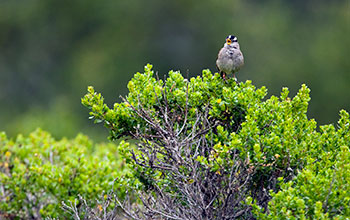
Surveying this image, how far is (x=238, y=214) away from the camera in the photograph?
6383 mm

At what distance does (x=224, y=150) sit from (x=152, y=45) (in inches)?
1136

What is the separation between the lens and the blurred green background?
32688 mm

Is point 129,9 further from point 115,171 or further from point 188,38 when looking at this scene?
point 115,171

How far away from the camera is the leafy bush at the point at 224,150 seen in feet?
19.9

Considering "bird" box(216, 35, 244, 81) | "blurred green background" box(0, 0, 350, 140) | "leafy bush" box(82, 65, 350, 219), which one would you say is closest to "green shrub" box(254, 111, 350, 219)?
"leafy bush" box(82, 65, 350, 219)

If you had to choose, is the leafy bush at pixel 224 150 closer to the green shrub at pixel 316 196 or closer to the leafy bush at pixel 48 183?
the green shrub at pixel 316 196

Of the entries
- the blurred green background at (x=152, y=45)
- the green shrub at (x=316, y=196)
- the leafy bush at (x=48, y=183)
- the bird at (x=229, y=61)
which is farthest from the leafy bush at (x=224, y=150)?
the blurred green background at (x=152, y=45)

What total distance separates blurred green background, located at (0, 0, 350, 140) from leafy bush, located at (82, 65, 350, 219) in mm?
23466

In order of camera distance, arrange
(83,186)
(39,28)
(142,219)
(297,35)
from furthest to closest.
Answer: (39,28)
(297,35)
(83,186)
(142,219)

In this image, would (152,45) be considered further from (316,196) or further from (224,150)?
(316,196)

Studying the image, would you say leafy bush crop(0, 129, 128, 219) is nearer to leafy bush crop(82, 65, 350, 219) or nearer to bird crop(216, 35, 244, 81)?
leafy bush crop(82, 65, 350, 219)

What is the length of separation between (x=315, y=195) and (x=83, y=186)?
376 centimetres

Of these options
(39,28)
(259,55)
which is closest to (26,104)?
(39,28)

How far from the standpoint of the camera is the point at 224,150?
623cm
